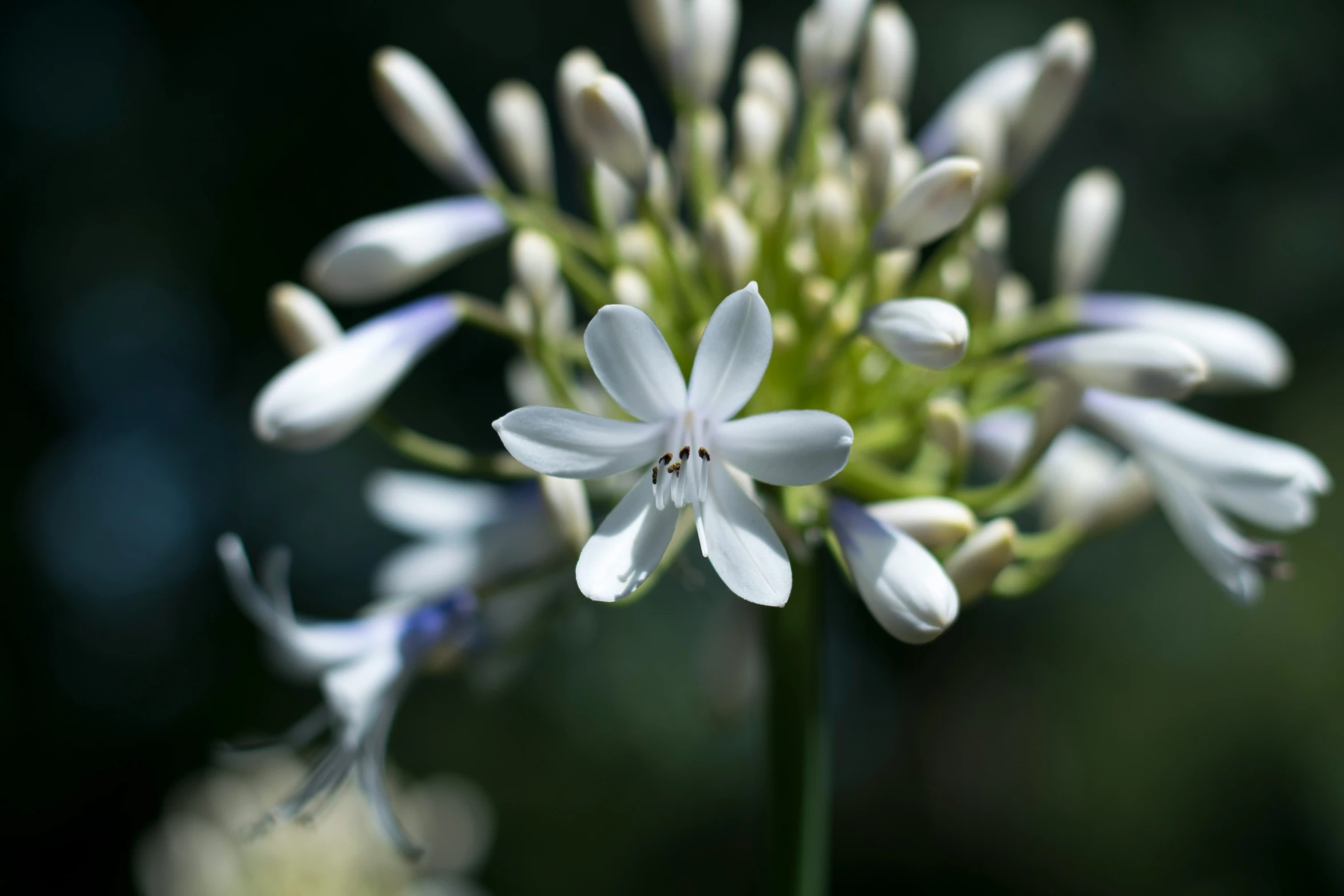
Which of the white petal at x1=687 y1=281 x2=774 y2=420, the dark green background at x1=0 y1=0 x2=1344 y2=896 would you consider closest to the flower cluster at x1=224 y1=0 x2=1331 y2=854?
the white petal at x1=687 y1=281 x2=774 y2=420

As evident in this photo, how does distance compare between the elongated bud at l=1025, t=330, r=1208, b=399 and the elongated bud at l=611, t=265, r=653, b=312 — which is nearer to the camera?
the elongated bud at l=1025, t=330, r=1208, b=399

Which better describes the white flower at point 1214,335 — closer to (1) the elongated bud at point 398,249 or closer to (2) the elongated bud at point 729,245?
(2) the elongated bud at point 729,245

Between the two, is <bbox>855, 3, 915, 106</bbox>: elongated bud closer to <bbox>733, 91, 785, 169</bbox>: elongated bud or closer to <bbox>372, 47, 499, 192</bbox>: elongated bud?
<bbox>733, 91, 785, 169</bbox>: elongated bud

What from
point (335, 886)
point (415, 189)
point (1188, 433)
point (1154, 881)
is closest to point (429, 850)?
point (335, 886)

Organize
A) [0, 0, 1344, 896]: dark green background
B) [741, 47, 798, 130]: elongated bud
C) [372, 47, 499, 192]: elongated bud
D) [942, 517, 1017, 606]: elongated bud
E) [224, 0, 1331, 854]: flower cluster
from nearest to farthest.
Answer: [224, 0, 1331, 854]: flower cluster
[942, 517, 1017, 606]: elongated bud
[372, 47, 499, 192]: elongated bud
[741, 47, 798, 130]: elongated bud
[0, 0, 1344, 896]: dark green background

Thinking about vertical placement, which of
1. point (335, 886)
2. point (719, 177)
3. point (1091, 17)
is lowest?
point (335, 886)

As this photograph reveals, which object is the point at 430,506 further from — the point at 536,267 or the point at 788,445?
the point at 788,445

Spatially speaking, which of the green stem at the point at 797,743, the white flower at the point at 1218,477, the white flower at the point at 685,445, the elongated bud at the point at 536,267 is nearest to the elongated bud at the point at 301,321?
the elongated bud at the point at 536,267

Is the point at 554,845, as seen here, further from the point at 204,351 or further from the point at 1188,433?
the point at 1188,433
